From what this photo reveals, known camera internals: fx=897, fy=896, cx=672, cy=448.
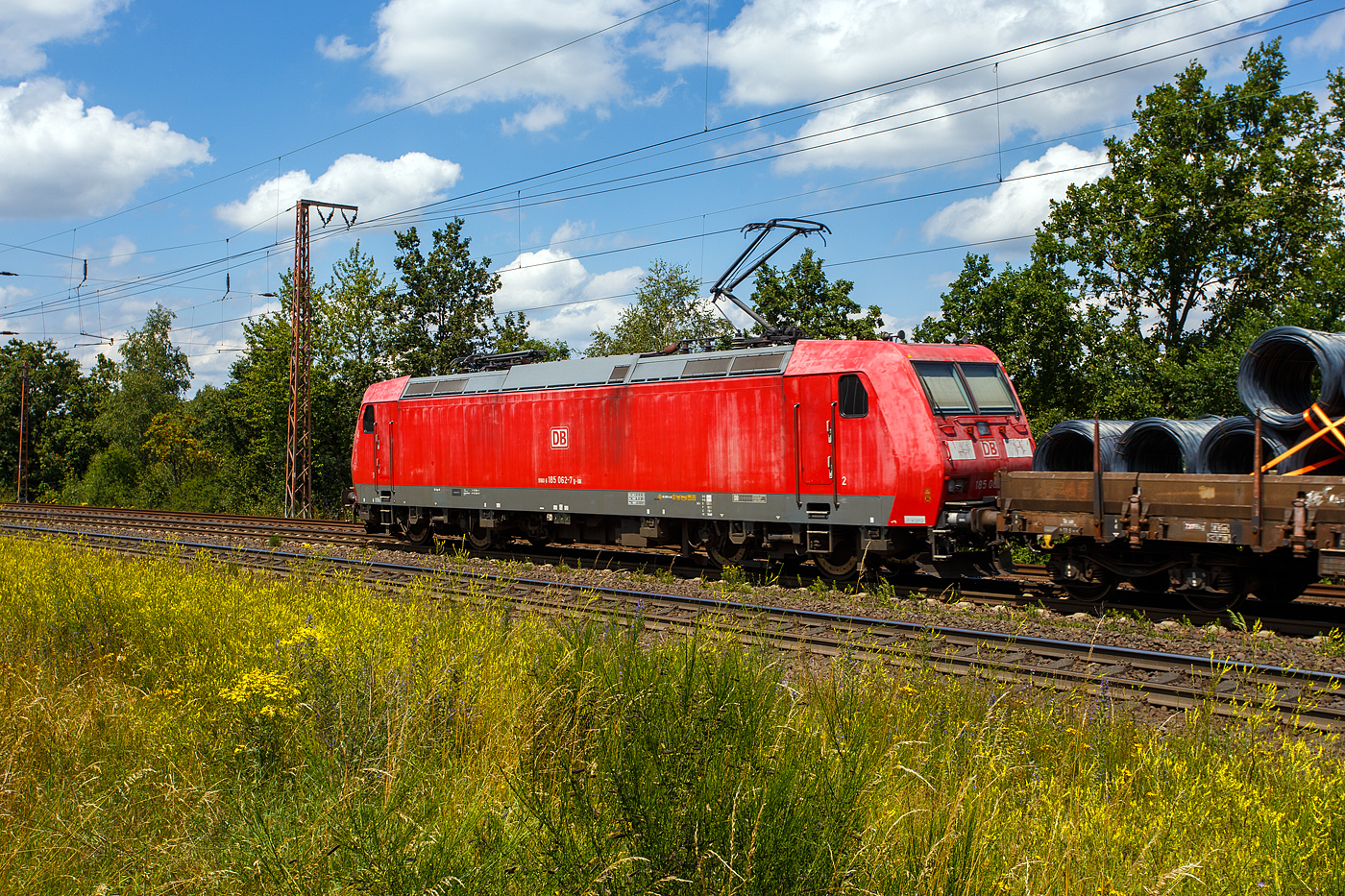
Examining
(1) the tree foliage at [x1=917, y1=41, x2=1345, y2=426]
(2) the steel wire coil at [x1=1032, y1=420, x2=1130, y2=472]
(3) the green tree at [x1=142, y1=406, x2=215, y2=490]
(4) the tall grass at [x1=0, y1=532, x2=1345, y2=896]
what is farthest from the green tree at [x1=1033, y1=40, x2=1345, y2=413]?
(3) the green tree at [x1=142, y1=406, x2=215, y2=490]

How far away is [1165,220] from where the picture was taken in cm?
2884

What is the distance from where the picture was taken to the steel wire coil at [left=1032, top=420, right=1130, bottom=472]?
1323 cm

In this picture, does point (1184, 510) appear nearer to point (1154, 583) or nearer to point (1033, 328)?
point (1154, 583)

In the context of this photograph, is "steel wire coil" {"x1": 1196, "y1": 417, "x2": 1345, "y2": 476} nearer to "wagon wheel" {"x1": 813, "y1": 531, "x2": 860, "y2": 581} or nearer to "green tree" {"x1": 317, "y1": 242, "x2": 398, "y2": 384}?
"wagon wheel" {"x1": 813, "y1": 531, "x2": 860, "y2": 581}

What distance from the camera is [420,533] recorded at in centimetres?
2103

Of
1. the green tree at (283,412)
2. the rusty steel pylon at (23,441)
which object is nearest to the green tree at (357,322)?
the green tree at (283,412)

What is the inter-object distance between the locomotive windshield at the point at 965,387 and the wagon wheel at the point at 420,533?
40.4 ft

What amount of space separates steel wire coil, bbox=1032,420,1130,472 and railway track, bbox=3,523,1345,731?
4899 mm

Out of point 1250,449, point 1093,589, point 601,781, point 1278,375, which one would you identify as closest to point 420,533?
point 1093,589

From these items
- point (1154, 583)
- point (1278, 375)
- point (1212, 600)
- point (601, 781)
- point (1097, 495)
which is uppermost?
point (1278, 375)

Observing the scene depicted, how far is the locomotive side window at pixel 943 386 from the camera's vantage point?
1262 centimetres

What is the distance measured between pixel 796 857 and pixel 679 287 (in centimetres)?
6015

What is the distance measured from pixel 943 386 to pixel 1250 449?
12.9 feet

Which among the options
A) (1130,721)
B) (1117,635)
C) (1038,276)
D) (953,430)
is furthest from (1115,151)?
(1130,721)
